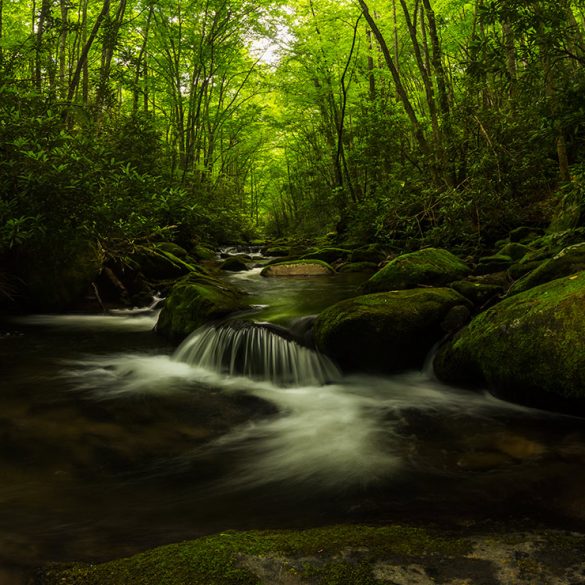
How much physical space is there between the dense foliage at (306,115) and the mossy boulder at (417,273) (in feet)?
6.93

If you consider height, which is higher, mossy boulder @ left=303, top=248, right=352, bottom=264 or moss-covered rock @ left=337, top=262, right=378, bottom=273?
mossy boulder @ left=303, top=248, right=352, bottom=264

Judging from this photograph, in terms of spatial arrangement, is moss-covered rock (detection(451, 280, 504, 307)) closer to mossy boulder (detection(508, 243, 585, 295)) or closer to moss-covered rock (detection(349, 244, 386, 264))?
mossy boulder (detection(508, 243, 585, 295))

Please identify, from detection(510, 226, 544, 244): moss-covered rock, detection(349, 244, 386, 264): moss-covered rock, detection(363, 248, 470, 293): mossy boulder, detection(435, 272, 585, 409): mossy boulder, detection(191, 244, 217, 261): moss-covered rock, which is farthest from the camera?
detection(191, 244, 217, 261): moss-covered rock

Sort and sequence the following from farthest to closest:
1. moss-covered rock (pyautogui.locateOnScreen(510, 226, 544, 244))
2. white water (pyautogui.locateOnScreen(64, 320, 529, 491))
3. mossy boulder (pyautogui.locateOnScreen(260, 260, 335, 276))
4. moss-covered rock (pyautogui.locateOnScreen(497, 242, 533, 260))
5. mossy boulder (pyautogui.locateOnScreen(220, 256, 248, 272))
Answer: mossy boulder (pyautogui.locateOnScreen(220, 256, 248, 272)), mossy boulder (pyautogui.locateOnScreen(260, 260, 335, 276)), moss-covered rock (pyautogui.locateOnScreen(510, 226, 544, 244)), moss-covered rock (pyautogui.locateOnScreen(497, 242, 533, 260)), white water (pyautogui.locateOnScreen(64, 320, 529, 491))

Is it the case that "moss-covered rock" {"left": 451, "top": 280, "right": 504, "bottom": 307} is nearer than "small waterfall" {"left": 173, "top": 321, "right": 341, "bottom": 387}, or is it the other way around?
"small waterfall" {"left": 173, "top": 321, "right": 341, "bottom": 387}

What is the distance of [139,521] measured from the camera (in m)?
2.46

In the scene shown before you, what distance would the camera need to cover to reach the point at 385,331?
5332 mm

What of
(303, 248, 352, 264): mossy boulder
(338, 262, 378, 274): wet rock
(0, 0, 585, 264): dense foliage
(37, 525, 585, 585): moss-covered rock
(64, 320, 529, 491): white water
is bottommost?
(64, 320, 529, 491): white water

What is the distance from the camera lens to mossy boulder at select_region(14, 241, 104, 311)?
8.28 metres

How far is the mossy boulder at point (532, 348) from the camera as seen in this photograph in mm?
3727

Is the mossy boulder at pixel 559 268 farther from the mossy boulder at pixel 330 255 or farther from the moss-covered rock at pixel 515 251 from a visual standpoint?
the mossy boulder at pixel 330 255

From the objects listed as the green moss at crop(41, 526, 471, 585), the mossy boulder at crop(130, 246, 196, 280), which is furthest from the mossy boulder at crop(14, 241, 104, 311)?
the green moss at crop(41, 526, 471, 585)

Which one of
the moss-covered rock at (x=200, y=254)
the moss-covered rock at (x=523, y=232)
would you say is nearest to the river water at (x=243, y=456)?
the moss-covered rock at (x=523, y=232)

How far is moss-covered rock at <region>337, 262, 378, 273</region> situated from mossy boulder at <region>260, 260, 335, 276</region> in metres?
0.40
